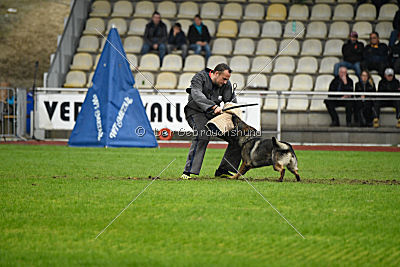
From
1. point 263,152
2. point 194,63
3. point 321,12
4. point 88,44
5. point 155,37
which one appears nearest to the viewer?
point 263,152

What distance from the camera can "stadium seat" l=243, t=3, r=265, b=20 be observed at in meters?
23.7

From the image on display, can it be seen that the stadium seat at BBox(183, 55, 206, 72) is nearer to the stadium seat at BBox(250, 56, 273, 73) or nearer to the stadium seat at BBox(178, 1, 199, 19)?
the stadium seat at BBox(250, 56, 273, 73)

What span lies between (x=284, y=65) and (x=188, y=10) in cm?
450

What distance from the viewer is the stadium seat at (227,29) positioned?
75.6 feet

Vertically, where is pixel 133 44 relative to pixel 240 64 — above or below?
above

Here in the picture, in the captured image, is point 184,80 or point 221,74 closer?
point 221,74

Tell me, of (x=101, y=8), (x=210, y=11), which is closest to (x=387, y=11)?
(x=210, y=11)

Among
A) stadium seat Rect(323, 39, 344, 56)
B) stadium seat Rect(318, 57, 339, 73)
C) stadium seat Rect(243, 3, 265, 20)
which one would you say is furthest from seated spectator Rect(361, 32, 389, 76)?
stadium seat Rect(243, 3, 265, 20)

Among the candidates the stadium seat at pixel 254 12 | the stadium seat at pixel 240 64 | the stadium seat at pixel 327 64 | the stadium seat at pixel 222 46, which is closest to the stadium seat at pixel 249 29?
the stadium seat at pixel 254 12

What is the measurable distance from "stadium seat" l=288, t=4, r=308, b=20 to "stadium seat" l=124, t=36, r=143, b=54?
5158mm

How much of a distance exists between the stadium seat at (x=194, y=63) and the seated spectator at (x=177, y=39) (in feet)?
1.03

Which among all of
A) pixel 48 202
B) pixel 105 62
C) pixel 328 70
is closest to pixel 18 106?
pixel 105 62

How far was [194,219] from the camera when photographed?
20.5 feet

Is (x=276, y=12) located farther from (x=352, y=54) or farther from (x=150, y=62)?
(x=150, y=62)
